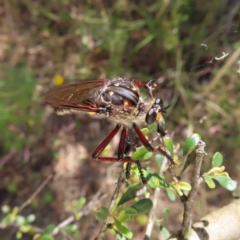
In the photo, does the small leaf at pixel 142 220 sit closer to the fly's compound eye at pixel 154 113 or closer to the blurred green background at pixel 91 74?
the blurred green background at pixel 91 74

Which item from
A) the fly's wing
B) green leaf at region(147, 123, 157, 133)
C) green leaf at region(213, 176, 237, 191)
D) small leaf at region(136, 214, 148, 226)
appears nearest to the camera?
green leaf at region(213, 176, 237, 191)

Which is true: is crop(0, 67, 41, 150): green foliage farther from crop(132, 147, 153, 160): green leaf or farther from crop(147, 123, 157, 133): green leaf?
crop(132, 147, 153, 160): green leaf

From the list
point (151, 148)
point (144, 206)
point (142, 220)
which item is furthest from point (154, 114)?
point (142, 220)

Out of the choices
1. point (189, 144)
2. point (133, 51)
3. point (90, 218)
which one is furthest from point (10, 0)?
point (189, 144)

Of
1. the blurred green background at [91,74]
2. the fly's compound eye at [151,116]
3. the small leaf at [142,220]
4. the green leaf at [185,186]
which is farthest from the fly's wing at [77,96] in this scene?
the small leaf at [142,220]

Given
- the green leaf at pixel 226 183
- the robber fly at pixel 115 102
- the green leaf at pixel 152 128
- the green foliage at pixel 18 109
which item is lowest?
the green leaf at pixel 226 183

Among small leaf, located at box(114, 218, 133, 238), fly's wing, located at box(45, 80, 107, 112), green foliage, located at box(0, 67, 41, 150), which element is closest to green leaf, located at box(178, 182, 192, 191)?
small leaf, located at box(114, 218, 133, 238)

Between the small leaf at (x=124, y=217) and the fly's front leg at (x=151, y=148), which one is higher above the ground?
the fly's front leg at (x=151, y=148)
